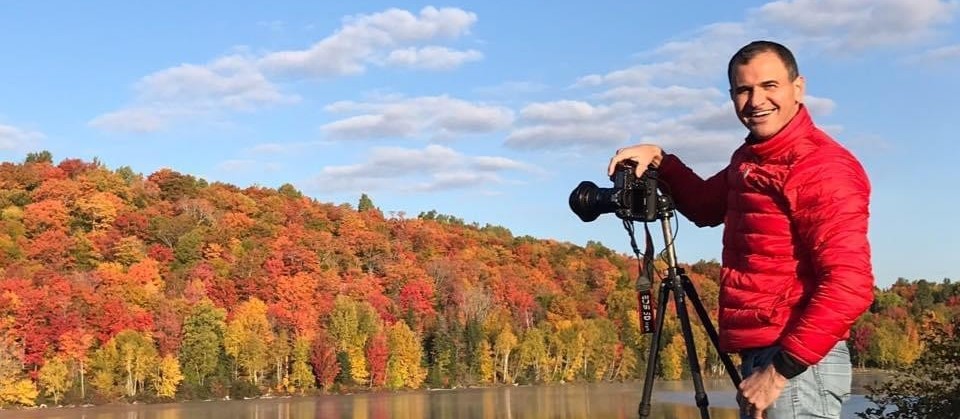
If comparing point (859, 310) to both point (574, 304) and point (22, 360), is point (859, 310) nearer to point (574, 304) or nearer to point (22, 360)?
point (22, 360)

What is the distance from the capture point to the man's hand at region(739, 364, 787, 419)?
1812 millimetres

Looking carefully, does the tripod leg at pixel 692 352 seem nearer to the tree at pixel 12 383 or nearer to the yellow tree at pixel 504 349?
the tree at pixel 12 383

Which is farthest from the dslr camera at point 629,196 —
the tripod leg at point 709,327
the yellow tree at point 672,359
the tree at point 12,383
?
the yellow tree at point 672,359

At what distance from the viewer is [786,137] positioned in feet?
6.39

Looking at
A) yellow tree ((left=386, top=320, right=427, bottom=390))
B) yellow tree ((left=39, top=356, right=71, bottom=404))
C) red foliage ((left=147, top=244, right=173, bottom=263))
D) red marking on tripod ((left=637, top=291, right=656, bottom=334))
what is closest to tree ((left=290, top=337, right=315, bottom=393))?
yellow tree ((left=386, top=320, right=427, bottom=390))

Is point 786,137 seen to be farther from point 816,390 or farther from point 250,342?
point 250,342

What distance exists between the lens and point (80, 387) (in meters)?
38.0

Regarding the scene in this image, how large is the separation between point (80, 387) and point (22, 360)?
103 inches

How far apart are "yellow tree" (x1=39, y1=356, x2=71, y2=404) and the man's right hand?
39132 millimetres

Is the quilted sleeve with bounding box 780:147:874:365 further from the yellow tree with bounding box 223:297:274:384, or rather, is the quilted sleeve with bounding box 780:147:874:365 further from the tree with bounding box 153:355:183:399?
the yellow tree with bounding box 223:297:274:384

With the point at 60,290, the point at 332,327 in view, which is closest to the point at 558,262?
the point at 332,327

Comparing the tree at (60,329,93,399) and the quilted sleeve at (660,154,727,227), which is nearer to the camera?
the quilted sleeve at (660,154,727,227)

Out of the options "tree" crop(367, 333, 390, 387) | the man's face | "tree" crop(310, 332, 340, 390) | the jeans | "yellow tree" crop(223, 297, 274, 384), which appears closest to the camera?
the jeans

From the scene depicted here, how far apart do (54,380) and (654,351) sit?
1546 inches
